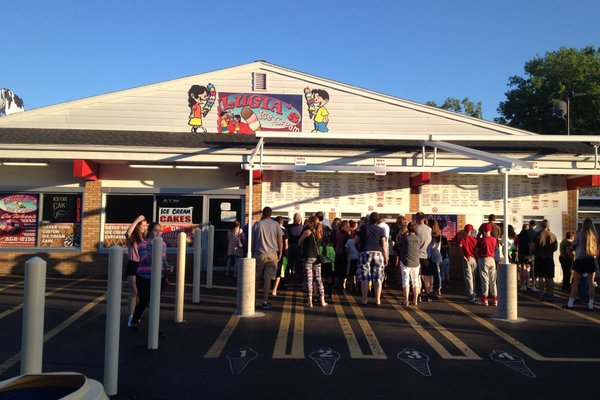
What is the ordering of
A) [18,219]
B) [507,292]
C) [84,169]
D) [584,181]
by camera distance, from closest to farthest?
[507,292] < [84,169] < [584,181] < [18,219]

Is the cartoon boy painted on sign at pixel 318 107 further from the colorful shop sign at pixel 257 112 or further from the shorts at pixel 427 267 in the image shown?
the shorts at pixel 427 267

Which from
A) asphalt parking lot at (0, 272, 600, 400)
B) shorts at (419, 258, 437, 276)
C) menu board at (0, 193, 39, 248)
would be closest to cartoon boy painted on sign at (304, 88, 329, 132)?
shorts at (419, 258, 437, 276)

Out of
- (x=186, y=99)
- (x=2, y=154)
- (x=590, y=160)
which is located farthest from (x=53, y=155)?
(x=590, y=160)

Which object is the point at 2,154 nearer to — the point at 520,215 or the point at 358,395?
the point at 358,395

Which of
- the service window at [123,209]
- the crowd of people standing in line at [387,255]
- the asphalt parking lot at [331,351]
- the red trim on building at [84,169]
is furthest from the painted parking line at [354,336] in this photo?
the red trim on building at [84,169]

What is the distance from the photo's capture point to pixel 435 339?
7121mm

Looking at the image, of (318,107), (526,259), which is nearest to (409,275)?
(526,259)

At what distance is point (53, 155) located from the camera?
484 inches

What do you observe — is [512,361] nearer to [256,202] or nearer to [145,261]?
[145,261]

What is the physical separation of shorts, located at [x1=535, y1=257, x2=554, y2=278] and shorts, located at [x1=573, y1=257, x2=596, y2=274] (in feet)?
3.10

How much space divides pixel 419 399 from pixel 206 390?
2061mm

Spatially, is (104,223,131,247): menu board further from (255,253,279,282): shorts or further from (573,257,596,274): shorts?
(573,257,596,274): shorts

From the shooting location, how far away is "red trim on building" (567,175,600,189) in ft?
42.4

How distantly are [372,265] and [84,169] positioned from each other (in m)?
7.66
